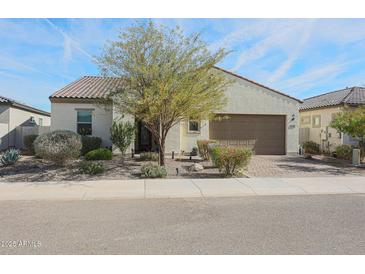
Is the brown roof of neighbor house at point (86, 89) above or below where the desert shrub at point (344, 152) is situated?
above

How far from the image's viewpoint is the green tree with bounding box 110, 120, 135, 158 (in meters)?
15.5

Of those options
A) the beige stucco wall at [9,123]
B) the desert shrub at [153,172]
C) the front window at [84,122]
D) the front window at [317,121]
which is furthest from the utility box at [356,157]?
the beige stucco wall at [9,123]

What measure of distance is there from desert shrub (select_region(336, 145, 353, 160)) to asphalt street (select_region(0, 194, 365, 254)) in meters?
10.4

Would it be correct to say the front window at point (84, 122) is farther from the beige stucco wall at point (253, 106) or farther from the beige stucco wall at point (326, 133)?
the beige stucco wall at point (326, 133)

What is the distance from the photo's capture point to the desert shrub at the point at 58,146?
456 inches

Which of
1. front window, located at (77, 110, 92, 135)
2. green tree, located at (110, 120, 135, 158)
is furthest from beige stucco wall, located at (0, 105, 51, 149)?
green tree, located at (110, 120, 135, 158)

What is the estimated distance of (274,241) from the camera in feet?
15.4

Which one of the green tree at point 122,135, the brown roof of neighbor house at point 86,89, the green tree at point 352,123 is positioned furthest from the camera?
A: the brown roof of neighbor house at point 86,89

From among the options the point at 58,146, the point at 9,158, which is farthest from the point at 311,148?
the point at 9,158

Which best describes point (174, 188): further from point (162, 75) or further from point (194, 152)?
point (194, 152)

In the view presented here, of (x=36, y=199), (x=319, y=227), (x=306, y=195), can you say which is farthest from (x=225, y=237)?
(x=36, y=199)

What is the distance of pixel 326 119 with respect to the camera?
68.8 feet

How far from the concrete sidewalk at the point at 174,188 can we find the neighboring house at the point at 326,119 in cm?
1051

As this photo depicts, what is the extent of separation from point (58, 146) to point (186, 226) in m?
8.03
